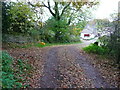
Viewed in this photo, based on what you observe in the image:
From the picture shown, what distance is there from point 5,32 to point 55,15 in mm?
7122

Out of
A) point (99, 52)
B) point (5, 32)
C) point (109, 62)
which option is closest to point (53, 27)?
point (5, 32)

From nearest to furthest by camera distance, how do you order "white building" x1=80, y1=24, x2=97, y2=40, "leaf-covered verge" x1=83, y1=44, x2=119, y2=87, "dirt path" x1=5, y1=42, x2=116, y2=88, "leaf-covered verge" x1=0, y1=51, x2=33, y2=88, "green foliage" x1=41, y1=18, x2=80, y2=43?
"leaf-covered verge" x1=0, y1=51, x2=33, y2=88, "dirt path" x1=5, y1=42, x2=116, y2=88, "leaf-covered verge" x1=83, y1=44, x2=119, y2=87, "white building" x1=80, y1=24, x2=97, y2=40, "green foliage" x1=41, y1=18, x2=80, y2=43

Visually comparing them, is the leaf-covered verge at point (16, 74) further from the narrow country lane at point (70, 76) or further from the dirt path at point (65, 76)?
the narrow country lane at point (70, 76)

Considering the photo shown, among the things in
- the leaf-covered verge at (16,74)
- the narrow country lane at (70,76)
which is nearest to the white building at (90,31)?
the narrow country lane at (70,76)

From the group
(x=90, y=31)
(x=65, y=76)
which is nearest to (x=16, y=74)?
(x=65, y=76)

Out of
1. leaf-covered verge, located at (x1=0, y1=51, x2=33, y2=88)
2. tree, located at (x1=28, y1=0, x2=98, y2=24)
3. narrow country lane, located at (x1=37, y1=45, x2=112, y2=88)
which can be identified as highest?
tree, located at (x1=28, y1=0, x2=98, y2=24)

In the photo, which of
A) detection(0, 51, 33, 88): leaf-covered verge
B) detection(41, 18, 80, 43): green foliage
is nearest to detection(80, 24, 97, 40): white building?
detection(41, 18, 80, 43): green foliage

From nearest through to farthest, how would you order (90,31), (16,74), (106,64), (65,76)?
(16,74) → (65,76) → (106,64) → (90,31)

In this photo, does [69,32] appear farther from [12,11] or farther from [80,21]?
[12,11]

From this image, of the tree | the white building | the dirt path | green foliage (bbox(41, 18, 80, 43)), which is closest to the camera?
the dirt path

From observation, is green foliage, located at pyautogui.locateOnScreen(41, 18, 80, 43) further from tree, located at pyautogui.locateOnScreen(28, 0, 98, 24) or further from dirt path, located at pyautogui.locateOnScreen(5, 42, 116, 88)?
dirt path, located at pyautogui.locateOnScreen(5, 42, 116, 88)

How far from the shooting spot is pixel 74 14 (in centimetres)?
1373

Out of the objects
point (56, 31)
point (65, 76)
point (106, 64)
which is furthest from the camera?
point (56, 31)

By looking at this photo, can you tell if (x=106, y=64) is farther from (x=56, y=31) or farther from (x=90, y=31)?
(x=90, y=31)
